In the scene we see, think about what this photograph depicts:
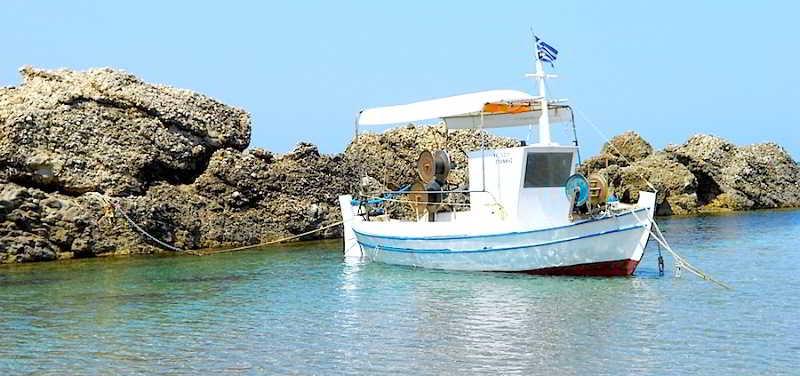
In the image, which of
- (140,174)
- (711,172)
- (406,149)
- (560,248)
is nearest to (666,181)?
(711,172)

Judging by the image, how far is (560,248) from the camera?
831 inches

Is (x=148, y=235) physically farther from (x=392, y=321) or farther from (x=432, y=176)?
(x=392, y=321)

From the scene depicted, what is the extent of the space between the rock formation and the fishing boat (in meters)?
4.75

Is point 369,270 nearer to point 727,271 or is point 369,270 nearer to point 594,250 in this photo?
point 594,250

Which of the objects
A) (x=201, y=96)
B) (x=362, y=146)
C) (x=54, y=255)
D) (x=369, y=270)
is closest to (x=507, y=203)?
(x=369, y=270)

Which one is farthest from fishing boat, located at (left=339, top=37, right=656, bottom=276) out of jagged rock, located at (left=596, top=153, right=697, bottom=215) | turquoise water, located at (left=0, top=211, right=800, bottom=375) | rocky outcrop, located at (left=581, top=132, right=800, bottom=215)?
rocky outcrop, located at (left=581, top=132, right=800, bottom=215)

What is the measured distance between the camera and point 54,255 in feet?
94.9

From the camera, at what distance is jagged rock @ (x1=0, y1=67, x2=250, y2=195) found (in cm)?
3073

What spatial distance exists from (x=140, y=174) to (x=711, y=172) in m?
39.3

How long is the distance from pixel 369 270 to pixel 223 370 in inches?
495

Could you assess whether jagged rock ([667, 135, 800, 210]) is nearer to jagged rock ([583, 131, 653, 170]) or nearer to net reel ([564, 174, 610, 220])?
jagged rock ([583, 131, 653, 170])

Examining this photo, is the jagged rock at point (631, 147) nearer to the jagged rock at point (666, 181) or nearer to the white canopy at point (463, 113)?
the jagged rock at point (666, 181)

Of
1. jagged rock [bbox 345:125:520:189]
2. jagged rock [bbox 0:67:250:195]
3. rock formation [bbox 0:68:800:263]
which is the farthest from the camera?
jagged rock [bbox 345:125:520:189]

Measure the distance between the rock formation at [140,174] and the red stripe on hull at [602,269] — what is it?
248 inches
